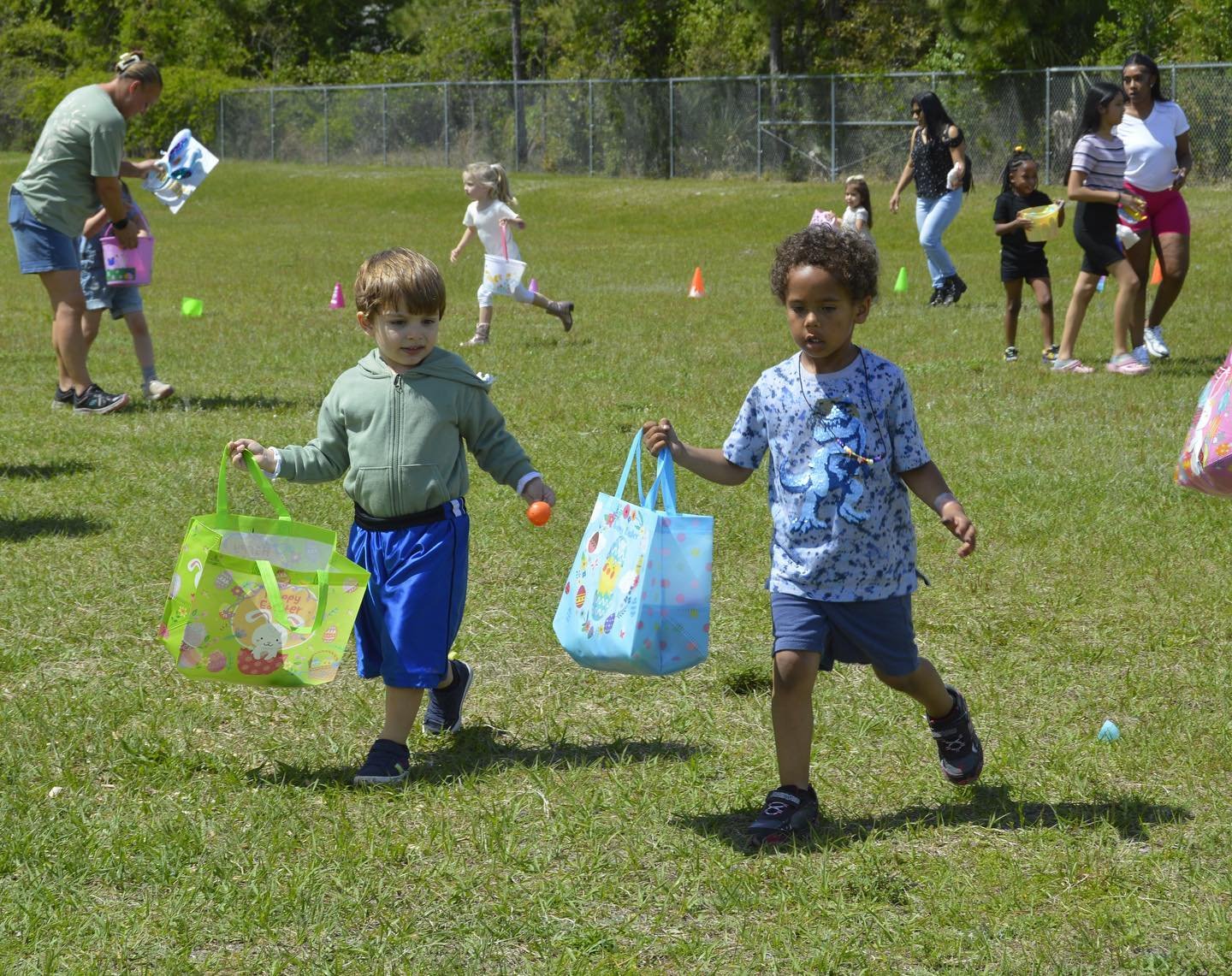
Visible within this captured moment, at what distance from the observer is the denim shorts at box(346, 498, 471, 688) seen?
14.4 feet

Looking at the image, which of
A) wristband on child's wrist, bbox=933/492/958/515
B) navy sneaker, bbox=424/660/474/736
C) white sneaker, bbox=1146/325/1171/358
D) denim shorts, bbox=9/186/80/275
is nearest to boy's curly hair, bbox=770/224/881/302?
wristband on child's wrist, bbox=933/492/958/515

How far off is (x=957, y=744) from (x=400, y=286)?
1.94m

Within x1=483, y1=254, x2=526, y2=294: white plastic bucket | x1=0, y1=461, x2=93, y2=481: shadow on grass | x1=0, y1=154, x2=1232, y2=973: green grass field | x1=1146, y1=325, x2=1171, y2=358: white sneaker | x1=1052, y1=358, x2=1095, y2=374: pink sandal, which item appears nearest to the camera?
x1=0, y1=154, x2=1232, y2=973: green grass field

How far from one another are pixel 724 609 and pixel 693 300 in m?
11.0

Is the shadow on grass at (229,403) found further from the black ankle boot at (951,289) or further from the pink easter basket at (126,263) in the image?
the black ankle boot at (951,289)

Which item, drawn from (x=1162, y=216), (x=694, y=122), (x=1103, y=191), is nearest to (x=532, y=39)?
(x=694, y=122)

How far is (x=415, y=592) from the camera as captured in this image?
4.39 meters

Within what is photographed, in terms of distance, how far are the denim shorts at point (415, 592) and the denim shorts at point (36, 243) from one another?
558 centimetres

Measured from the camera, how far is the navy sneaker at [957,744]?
4254 millimetres

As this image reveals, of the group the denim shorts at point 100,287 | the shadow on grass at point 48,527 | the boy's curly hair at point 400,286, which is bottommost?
the shadow on grass at point 48,527

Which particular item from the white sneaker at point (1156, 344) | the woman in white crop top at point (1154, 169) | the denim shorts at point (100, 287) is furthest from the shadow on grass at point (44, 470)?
the white sneaker at point (1156, 344)

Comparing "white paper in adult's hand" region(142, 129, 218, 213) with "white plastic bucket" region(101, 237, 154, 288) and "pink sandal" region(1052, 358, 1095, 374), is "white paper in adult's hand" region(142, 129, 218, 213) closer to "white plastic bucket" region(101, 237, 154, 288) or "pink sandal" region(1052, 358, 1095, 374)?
"white plastic bucket" region(101, 237, 154, 288)

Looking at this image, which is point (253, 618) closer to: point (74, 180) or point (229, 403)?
point (74, 180)

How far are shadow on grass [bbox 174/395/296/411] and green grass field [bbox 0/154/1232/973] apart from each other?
19 centimetres
